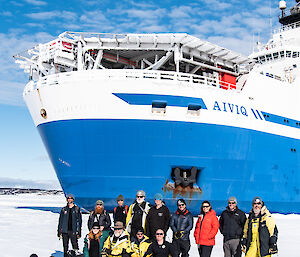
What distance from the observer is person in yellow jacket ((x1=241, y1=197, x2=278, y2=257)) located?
614cm

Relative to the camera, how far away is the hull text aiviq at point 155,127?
1502 cm

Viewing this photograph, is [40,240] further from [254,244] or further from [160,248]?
[254,244]

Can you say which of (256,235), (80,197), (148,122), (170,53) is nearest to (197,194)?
(148,122)

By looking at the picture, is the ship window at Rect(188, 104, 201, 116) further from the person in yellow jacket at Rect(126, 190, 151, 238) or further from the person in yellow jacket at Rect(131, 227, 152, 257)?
the person in yellow jacket at Rect(131, 227, 152, 257)

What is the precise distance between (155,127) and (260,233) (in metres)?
9.17

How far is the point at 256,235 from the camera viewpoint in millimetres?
6324

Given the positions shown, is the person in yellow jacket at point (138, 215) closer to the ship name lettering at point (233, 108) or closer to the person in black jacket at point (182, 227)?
the person in black jacket at point (182, 227)

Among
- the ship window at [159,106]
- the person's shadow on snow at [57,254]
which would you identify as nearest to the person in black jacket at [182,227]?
the person's shadow on snow at [57,254]

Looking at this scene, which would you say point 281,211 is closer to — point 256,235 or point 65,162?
point 65,162

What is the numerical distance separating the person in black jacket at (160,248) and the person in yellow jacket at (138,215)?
4.14ft

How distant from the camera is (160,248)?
5.56 m

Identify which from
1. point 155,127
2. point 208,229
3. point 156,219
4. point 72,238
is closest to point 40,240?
point 72,238

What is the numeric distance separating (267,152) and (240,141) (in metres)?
1.99

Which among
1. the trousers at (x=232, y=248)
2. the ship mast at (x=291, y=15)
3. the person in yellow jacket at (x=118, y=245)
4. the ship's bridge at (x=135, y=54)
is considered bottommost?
the trousers at (x=232, y=248)
